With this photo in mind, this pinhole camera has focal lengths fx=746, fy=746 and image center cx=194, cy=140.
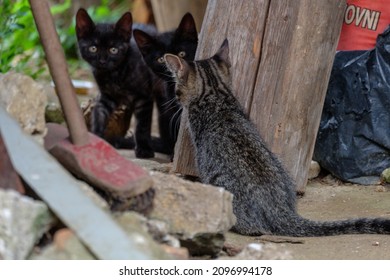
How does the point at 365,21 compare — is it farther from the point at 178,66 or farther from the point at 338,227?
the point at 338,227

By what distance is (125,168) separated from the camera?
3.32 meters

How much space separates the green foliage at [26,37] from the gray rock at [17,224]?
3293mm

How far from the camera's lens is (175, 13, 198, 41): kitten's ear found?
19.2 ft

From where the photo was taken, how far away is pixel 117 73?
6285 mm

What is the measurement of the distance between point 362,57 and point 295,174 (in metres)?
1.07

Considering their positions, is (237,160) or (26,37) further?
(26,37)

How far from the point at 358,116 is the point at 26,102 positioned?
2.85 meters

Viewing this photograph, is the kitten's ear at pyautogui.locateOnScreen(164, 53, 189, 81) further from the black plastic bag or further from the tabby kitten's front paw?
the tabby kitten's front paw

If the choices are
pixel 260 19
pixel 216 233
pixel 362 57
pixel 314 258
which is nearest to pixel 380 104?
pixel 362 57

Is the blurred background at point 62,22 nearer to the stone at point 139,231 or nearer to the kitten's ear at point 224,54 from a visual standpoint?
the kitten's ear at point 224,54

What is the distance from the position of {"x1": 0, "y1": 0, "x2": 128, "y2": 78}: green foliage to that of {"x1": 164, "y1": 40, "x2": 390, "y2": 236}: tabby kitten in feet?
6.57

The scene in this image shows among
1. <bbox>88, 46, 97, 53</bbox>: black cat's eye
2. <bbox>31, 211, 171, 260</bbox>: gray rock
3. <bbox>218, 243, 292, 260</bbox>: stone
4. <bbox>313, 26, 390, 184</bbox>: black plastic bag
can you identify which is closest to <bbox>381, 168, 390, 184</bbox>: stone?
<bbox>313, 26, 390, 184</bbox>: black plastic bag

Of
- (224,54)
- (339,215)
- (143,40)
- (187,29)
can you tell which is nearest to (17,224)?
(224,54)

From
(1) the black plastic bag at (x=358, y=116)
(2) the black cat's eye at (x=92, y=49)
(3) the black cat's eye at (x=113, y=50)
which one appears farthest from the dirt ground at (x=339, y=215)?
(2) the black cat's eye at (x=92, y=49)
